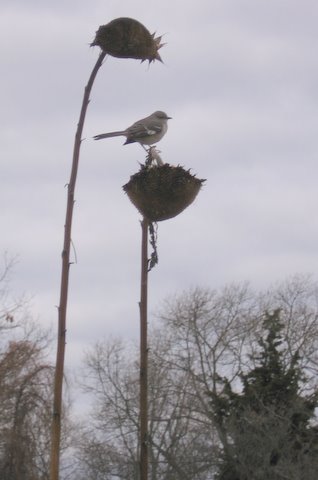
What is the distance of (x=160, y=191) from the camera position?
5797 millimetres

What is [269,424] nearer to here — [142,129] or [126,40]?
[142,129]

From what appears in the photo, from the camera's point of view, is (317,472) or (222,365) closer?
(317,472)

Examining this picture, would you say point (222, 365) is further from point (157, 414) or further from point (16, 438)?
point (16, 438)

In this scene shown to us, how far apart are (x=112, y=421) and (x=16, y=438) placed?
38460 millimetres

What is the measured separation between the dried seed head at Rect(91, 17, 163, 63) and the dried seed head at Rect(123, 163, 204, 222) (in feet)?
2.01

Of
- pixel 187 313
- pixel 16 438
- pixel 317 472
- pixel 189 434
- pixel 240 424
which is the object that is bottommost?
pixel 16 438

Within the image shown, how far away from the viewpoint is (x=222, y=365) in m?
50.2

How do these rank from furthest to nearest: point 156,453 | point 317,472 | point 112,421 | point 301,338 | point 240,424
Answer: point 301,338
point 112,421
point 156,453
point 240,424
point 317,472

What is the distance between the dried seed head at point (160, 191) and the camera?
18.9ft

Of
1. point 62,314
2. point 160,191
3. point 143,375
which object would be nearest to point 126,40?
point 160,191

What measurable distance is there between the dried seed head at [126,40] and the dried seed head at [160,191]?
2.01 ft

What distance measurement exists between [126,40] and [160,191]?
32.1 inches

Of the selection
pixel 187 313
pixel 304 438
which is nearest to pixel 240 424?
pixel 304 438

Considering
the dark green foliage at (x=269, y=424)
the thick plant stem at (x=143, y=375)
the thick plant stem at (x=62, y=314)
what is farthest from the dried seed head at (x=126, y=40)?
the dark green foliage at (x=269, y=424)
